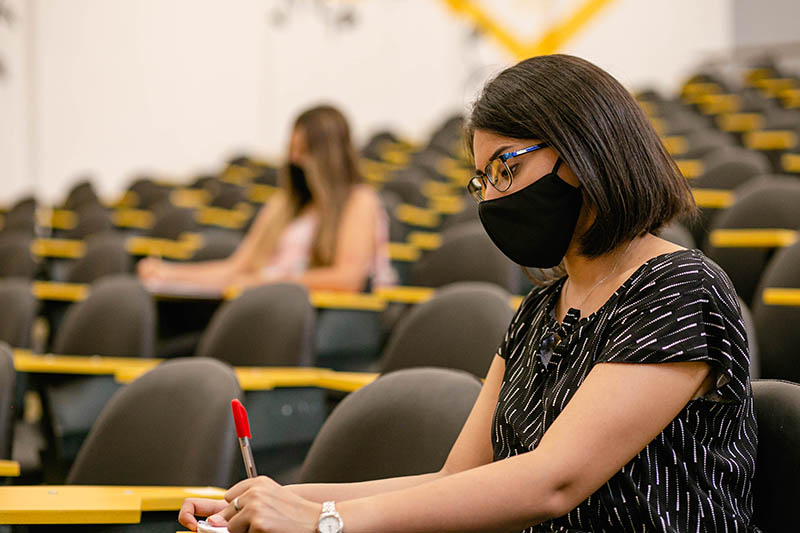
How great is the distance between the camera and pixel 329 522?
0.99 m

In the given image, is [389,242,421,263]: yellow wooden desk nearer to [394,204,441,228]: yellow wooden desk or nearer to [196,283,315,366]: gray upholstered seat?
[394,204,441,228]: yellow wooden desk

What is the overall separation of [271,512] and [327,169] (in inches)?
97.7

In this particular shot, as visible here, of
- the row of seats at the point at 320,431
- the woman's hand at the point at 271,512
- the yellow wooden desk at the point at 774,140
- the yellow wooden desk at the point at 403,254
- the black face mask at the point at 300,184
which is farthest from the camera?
the yellow wooden desk at the point at 774,140

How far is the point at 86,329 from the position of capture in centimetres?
279

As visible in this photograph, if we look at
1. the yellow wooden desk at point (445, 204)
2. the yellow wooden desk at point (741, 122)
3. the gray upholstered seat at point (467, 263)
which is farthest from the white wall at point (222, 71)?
the gray upholstered seat at point (467, 263)

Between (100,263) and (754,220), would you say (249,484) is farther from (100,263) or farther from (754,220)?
(100,263)

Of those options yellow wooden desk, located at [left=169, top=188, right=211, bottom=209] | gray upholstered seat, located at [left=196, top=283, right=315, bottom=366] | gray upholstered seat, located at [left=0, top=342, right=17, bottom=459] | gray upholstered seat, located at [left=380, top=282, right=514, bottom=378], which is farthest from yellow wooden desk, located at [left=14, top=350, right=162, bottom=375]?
yellow wooden desk, located at [left=169, top=188, right=211, bottom=209]

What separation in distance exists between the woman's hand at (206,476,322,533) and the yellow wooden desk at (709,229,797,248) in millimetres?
1989

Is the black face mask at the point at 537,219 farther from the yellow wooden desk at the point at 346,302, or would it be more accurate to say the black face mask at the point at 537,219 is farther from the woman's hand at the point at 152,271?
the woman's hand at the point at 152,271

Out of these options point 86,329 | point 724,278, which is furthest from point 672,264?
point 86,329

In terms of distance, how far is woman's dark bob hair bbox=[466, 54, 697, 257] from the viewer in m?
1.10

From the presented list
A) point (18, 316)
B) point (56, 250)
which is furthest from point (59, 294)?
point (56, 250)

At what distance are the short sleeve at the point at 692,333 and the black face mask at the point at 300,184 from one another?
8.24 feet

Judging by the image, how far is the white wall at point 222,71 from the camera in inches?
307
